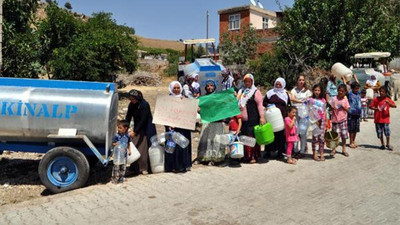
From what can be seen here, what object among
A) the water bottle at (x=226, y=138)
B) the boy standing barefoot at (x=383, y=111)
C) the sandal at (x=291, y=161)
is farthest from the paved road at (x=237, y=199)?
the boy standing barefoot at (x=383, y=111)

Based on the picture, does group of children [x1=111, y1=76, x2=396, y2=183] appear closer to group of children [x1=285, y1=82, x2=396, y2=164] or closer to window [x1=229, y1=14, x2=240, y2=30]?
group of children [x1=285, y1=82, x2=396, y2=164]

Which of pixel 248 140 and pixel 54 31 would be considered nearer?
pixel 248 140

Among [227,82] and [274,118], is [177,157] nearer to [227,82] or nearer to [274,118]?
[274,118]

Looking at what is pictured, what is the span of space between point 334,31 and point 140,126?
672 inches

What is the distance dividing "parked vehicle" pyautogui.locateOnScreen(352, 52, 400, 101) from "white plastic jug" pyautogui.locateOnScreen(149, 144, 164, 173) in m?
10.6

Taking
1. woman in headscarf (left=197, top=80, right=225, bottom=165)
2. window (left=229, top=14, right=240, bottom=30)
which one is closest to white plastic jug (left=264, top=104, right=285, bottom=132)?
woman in headscarf (left=197, top=80, right=225, bottom=165)

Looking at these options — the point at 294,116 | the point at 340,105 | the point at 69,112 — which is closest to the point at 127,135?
the point at 69,112

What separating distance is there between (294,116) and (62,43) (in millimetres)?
11816

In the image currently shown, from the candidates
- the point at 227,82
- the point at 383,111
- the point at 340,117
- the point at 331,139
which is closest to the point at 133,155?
the point at 331,139

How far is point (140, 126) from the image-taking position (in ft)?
20.6

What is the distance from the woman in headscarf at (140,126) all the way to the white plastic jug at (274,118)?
2.12m

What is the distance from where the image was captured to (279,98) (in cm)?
716

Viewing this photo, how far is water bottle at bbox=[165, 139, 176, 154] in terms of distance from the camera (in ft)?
20.9

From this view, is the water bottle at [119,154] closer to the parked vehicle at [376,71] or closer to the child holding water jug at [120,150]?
the child holding water jug at [120,150]
